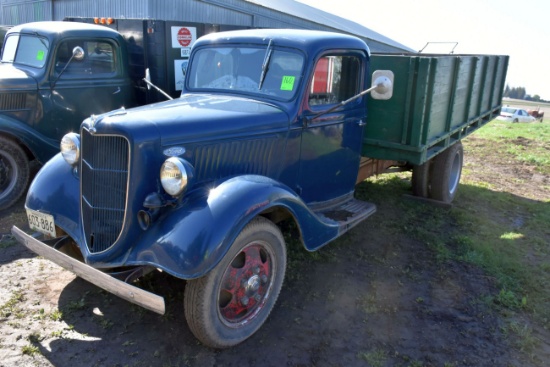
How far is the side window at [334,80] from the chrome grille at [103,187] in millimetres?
1641

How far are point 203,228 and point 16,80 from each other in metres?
4.04

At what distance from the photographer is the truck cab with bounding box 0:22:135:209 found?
17.1 ft

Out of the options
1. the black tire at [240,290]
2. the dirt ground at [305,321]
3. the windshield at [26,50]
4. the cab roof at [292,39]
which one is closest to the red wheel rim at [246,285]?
the black tire at [240,290]

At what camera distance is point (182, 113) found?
317 cm

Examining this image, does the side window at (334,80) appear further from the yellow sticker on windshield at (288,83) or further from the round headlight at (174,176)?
the round headlight at (174,176)

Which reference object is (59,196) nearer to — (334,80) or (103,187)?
(103,187)

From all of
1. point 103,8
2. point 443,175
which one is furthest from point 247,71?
point 103,8

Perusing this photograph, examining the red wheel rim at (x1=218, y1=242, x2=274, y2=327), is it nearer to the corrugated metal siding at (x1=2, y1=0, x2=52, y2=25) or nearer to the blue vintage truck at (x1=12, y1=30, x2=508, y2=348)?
the blue vintage truck at (x1=12, y1=30, x2=508, y2=348)

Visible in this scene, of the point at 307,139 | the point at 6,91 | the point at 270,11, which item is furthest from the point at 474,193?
the point at 270,11

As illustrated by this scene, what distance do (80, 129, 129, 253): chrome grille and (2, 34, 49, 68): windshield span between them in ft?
10.4

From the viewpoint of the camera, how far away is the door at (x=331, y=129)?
3818 millimetres

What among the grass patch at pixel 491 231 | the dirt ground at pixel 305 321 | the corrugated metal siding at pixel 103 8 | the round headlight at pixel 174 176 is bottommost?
the dirt ground at pixel 305 321

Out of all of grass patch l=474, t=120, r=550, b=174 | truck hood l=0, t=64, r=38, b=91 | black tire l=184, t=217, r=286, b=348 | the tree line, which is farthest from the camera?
the tree line

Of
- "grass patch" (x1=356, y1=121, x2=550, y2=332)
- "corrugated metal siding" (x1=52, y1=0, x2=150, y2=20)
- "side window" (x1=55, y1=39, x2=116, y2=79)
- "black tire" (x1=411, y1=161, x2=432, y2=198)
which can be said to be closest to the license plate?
"side window" (x1=55, y1=39, x2=116, y2=79)
